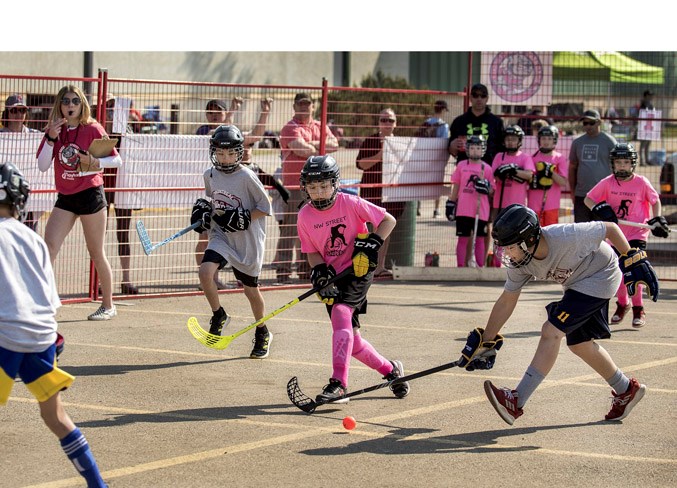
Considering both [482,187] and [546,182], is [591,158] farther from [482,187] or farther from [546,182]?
[482,187]

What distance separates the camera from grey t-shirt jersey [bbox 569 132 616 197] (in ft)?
42.4

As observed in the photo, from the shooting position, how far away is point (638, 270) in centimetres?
736

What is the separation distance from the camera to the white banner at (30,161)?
1064 centimetres

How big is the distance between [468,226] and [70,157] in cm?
529

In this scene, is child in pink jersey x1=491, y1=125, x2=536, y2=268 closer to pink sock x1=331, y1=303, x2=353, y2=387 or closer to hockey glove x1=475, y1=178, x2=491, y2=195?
hockey glove x1=475, y1=178, x2=491, y2=195

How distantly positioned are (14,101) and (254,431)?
5621 millimetres

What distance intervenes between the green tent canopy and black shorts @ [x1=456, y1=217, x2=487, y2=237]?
5.52 metres

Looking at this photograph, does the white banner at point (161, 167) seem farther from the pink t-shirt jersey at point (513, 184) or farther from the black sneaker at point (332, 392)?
the black sneaker at point (332, 392)

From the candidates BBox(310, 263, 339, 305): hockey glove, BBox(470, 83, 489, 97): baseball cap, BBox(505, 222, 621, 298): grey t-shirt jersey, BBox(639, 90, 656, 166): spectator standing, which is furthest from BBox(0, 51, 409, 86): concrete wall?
BBox(505, 222, 621, 298): grey t-shirt jersey

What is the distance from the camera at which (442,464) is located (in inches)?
235

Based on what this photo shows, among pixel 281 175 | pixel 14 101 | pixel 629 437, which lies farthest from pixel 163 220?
pixel 629 437

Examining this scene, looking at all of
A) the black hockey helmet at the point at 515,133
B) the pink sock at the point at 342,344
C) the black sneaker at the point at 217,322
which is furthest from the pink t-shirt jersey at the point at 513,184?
the pink sock at the point at 342,344

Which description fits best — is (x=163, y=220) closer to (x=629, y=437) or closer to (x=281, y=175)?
(x=281, y=175)

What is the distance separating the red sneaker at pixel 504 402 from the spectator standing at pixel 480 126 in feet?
23.5
